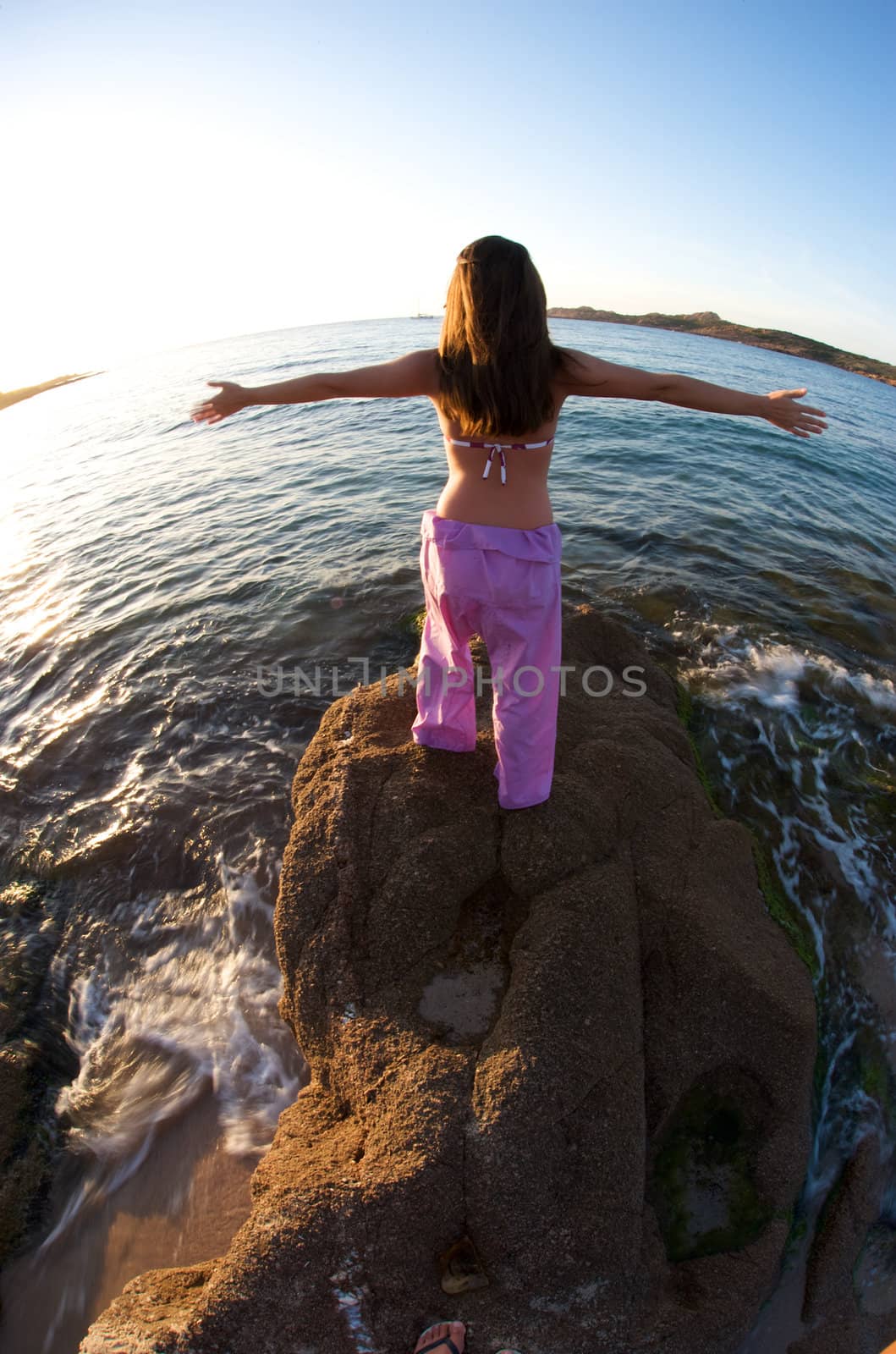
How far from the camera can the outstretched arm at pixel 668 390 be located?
241 cm

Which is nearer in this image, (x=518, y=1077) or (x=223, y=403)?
(x=518, y=1077)

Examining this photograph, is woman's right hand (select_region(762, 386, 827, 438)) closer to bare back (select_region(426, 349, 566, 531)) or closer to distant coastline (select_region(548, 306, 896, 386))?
bare back (select_region(426, 349, 566, 531))

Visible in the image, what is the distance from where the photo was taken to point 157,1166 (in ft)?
9.92

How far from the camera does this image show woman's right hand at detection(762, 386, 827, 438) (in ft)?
8.38

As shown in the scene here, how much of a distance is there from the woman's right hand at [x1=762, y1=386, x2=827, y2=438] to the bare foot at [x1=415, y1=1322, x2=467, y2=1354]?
Answer: 10.8ft

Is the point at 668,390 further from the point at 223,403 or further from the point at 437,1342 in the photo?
the point at 437,1342

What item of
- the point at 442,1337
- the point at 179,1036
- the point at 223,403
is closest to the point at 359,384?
the point at 223,403

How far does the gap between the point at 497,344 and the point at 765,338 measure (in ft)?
226

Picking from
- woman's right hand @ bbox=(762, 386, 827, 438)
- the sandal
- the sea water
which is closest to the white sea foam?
the sea water

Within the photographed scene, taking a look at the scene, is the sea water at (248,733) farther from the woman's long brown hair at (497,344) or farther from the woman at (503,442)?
the woman's long brown hair at (497,344)

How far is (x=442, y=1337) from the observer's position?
6.67 feet

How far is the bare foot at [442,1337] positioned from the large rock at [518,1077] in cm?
3

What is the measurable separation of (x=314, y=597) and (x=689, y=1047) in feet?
19.7

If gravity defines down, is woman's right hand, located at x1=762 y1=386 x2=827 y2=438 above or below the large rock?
above
